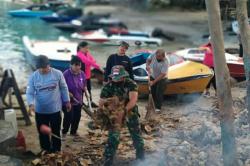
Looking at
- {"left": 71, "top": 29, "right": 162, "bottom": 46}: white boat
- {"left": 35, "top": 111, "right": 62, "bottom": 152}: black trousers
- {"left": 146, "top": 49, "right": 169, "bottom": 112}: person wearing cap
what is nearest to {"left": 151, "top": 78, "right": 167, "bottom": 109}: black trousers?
{"left": 146, "top": 49, "right": 169, "bottom": 112}: person wearing cap

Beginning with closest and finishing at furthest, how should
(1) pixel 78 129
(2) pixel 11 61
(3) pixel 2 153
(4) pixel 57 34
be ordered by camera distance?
1. (3) pixel 2 153
2. (1) pixel 78 129
3. (2) pixel 11 61
4. (4) pixel 57 34

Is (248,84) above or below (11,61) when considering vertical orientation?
above

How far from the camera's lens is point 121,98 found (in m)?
6.95

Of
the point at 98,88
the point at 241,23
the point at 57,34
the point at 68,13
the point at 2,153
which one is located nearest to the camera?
the point at 241,23

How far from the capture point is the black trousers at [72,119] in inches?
350

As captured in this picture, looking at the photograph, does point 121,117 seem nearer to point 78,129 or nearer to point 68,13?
point 78,129

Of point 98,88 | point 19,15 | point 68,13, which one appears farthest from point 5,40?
point 98,88

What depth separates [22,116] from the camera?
1062 cm

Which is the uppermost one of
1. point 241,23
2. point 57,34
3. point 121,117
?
point 241,23

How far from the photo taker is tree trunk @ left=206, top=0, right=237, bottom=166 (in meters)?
6.16

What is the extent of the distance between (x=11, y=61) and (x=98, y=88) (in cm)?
1132

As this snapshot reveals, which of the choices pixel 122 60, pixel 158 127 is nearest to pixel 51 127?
pixel 122 60

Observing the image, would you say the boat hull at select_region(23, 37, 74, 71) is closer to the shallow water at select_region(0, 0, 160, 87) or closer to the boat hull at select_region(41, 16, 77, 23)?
the shallow water at select_region(0, 0, 160, 87)

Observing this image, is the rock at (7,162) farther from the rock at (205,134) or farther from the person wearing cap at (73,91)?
the rock at (205,134)
